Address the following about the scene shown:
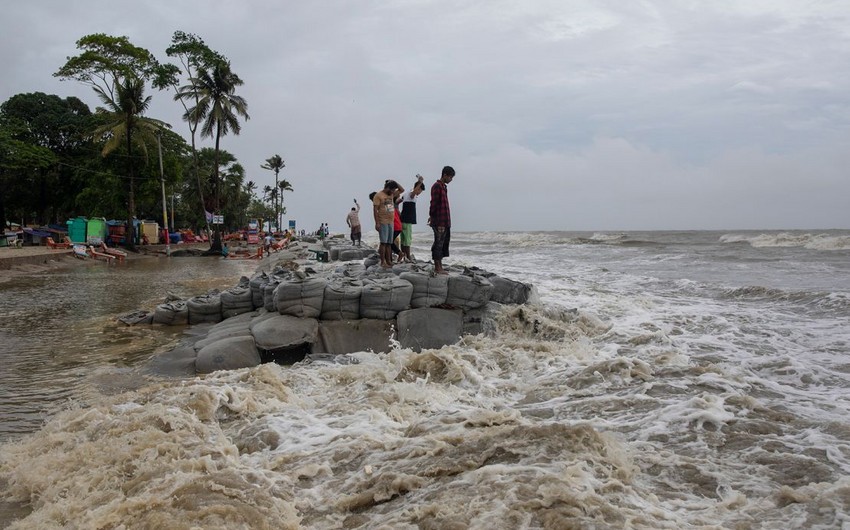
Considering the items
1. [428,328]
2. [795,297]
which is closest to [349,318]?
[428,328]

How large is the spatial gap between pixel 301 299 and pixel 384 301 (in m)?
1.05

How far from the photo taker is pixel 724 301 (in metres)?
9.96

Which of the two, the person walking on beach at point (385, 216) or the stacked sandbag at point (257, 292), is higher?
the person walking on beach at point (385, 216)

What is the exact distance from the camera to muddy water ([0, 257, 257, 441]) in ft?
15.5

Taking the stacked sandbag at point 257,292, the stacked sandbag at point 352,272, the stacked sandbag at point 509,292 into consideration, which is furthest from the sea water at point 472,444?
the stacked sandbag at point 257,292

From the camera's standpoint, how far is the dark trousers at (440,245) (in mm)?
7926

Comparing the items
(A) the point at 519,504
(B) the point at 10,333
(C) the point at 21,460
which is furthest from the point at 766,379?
(B) the point at 10,333

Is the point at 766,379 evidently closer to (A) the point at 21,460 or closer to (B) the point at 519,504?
(B) the point at 519,504

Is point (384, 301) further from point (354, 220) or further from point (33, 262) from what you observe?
point (33, 262)

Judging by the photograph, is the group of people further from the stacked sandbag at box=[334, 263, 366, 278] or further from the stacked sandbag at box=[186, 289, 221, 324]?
the stacked sandbag at box=[186, 289, 221, 324]

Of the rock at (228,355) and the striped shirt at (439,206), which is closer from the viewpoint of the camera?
the rock at (228,355)

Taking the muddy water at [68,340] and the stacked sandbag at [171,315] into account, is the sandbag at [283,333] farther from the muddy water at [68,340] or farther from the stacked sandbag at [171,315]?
the stacked sandbag at [171,315]

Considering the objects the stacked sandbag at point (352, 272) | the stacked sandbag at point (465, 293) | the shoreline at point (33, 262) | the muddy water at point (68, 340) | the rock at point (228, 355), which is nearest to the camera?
the muddy water at point (68, 340)

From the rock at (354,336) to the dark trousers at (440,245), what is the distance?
4.75 ft
